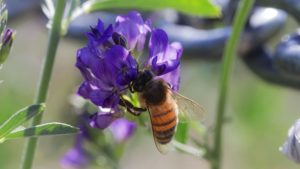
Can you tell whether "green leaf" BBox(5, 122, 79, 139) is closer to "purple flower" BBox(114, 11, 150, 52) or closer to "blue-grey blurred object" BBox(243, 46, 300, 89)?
"purple flower" BBox(114, 11, 150, 52)

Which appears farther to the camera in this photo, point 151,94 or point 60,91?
point 60,91

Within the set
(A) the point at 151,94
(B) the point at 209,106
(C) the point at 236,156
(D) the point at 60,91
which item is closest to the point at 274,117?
(C) the point at 236,156

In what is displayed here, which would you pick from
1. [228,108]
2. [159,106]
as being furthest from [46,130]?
[228,108]

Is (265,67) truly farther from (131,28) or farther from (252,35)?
(131,28)

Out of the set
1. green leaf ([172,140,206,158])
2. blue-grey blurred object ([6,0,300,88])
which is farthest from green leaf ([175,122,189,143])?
blue-grey blurred object ([6,0,300,88])

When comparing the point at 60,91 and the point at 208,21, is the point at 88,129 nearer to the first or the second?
the point at 208,21
